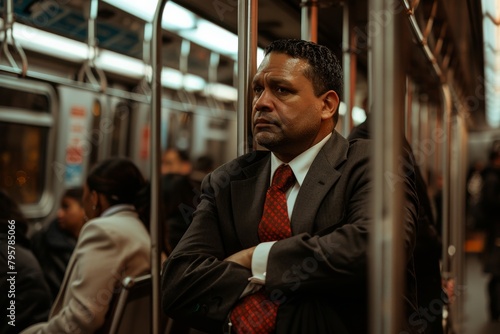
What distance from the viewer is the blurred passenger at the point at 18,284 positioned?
2.84 m

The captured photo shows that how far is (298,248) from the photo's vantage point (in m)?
1.55

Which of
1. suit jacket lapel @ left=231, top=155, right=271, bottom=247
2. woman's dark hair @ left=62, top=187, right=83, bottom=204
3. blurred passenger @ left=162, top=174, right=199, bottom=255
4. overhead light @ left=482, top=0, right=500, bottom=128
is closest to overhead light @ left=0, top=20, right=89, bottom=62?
woman's dark hair @ left=62, top=187, right=83, bottom=204

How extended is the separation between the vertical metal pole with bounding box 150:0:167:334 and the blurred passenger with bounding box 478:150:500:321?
484 cm

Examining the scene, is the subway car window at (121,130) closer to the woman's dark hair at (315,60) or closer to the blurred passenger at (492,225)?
the blurred passenger at (492,225)

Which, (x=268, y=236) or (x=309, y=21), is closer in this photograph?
(x=268, y=236)

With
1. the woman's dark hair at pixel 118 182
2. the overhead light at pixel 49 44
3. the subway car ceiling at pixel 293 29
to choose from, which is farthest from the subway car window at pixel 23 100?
the woman's dark hair at pixel 118 182

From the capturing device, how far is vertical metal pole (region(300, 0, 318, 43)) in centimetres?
246

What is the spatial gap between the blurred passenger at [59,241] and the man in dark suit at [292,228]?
2.27 m

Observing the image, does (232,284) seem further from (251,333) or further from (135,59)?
(135,59)

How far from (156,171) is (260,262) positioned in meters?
0.84

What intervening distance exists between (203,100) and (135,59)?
1513 millimetres

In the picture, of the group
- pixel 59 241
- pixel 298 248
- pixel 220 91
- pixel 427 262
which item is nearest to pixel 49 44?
pixel 59 241

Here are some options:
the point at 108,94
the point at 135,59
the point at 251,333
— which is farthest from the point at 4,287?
the point at 135,59

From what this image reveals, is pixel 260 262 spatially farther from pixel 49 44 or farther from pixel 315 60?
pixel 49 44
